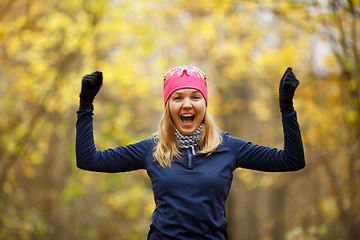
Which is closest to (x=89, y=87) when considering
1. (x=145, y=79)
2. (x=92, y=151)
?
(x=92, y=151)

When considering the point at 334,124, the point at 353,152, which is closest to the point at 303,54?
the point at 334,124

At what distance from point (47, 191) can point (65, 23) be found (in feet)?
14.2

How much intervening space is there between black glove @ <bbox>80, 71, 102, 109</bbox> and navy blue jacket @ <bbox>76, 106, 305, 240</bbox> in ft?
0.18

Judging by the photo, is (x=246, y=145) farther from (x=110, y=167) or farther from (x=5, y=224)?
A: (x=5, y=224)

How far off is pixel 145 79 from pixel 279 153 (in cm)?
701

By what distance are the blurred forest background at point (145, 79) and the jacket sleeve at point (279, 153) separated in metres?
3.19

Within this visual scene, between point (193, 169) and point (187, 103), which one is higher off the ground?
point (187, 103)

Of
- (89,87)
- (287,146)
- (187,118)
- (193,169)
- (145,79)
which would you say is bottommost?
(193,169)

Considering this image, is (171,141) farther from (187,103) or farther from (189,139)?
(187,103)

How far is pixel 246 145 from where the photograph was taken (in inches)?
99.3

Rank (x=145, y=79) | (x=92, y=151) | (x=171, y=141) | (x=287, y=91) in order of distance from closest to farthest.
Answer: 1. (x=287, y=91)
2. (x=92, y=151)
3. (x=171, y=141)
4. (x=145, y=79)

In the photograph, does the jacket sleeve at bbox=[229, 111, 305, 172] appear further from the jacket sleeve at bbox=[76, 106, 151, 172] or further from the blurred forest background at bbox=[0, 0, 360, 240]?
the blurred forest background at bbox=[0, 0, 360, 240]

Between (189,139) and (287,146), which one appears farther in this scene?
(189,139)

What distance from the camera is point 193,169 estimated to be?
2369 millimetres
